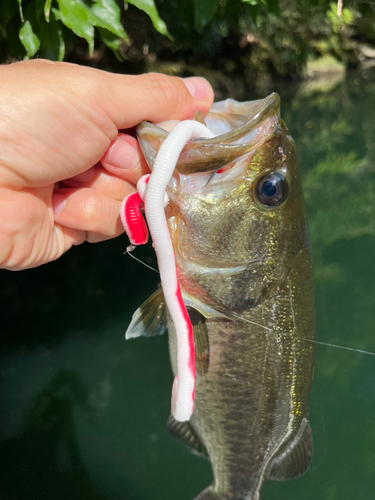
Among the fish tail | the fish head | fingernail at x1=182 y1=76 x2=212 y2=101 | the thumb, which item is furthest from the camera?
the fish tail

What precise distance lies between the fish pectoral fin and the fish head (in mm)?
631

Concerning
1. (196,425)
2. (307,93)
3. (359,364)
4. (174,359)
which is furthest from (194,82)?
(307,93)

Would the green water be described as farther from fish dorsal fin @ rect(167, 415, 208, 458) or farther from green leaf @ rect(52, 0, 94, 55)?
green leaf @ rect(52, 0, 94, 55)

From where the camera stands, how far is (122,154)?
1.39 metres

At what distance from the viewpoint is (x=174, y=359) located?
1551 millimetres

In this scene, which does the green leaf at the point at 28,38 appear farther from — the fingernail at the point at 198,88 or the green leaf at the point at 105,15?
the fingernail at the point at 198,88

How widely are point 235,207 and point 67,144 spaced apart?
573 mm

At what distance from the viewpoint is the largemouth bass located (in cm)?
117

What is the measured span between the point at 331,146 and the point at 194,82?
5245mm

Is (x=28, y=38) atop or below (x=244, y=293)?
atop

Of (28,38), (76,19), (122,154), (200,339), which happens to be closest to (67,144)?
(122,154)

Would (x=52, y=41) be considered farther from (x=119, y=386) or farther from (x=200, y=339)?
(x=119, y=386)

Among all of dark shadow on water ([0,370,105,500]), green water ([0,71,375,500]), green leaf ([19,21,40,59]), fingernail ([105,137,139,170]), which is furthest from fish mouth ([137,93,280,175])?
dark shadow on water ([0,370,105,500])

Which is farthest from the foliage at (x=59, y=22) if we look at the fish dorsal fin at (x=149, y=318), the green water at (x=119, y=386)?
the green water at (x=119, y=386)
